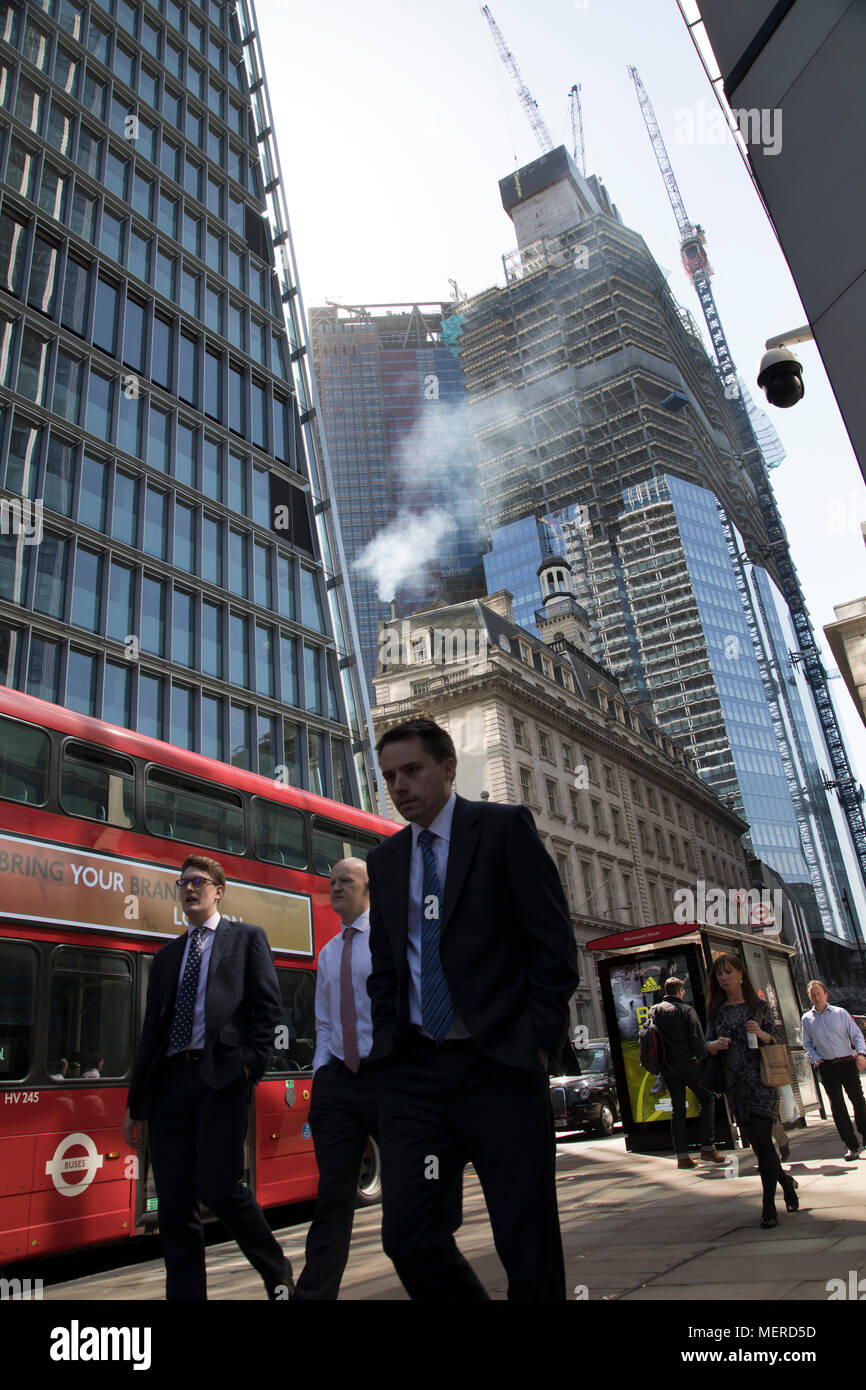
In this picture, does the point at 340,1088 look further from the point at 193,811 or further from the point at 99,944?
the point at 193,811

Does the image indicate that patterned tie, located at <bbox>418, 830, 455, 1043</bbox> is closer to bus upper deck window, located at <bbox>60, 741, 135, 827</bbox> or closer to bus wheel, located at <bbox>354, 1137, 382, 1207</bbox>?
bus upper deck window, located at <bbox>60, 741, 135, 827</bbox>

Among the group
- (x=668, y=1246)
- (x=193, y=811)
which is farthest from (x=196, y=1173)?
(x=193, y=811)

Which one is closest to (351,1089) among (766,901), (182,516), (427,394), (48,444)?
(48,444)

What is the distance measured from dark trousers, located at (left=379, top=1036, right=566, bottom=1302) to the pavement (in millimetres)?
551

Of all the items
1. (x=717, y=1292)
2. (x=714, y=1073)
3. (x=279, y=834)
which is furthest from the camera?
(x=279, y=834)

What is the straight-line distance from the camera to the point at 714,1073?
6.50 meters

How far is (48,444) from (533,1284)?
26.3 meters

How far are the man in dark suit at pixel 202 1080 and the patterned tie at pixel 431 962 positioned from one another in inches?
63.9

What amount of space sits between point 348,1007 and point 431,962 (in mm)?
1736

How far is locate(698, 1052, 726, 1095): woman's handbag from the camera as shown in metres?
6.41

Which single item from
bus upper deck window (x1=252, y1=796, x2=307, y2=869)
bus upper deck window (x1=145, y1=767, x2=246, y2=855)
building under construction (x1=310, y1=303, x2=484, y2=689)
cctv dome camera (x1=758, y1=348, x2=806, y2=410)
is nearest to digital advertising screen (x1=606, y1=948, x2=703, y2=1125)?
bus upper deck window (x1=252, y1=796, x2=307, y2=869)

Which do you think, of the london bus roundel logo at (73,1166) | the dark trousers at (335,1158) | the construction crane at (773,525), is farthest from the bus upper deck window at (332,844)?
the construction crane at (773,525)

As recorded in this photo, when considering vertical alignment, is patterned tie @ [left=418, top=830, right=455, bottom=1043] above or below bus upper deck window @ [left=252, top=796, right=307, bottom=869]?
below
